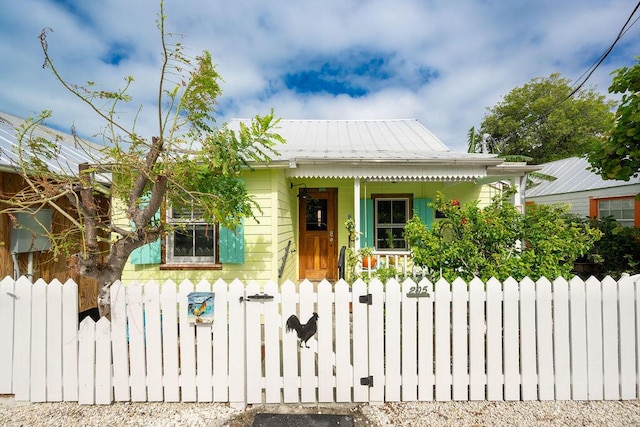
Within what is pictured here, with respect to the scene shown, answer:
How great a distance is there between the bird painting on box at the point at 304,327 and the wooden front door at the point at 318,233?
4.58 meters

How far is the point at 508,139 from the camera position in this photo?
26406mm

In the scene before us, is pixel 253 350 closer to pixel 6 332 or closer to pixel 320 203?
pixel 6 332

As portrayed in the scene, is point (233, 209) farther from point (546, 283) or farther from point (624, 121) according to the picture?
point (624, 121)

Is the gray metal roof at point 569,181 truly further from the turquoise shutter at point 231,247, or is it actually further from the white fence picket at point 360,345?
the turquoise shutter at point 231,247

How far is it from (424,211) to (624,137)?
4.00 metres

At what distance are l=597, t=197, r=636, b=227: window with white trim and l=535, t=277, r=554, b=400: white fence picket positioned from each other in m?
8.21

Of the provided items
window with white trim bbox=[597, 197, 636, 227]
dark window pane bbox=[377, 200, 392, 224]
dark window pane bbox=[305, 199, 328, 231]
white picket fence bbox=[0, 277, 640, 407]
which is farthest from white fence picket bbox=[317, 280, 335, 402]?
window with white trim bbox=[597, 197, 636, 227]

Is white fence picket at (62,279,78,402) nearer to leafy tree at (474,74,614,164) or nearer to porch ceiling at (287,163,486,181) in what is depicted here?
porch ceiling at (287,163,486,181)

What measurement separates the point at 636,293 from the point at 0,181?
7.27 meters

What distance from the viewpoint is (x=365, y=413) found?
235cm

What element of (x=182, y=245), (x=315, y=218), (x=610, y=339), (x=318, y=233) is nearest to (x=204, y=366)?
(x=182, y=245)

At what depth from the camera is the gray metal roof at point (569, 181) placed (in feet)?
31.7

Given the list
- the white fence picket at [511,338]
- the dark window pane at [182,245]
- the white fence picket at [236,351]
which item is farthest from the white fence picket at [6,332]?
the white fence picket at [511,338]

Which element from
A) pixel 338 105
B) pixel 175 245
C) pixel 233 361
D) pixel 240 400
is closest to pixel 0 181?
pixel 175 245
